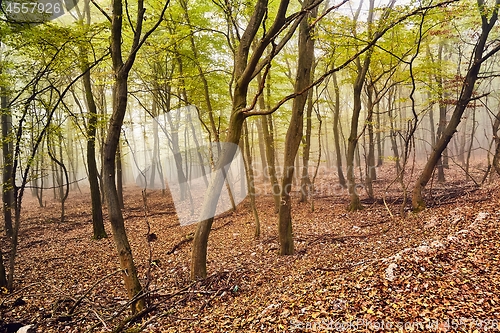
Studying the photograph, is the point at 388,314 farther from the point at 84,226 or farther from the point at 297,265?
the point at 84,226

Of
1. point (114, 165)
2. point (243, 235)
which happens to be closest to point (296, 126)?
point (114, 165)

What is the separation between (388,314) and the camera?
3439mm

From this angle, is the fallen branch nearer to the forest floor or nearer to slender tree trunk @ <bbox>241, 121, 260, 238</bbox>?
the forest floor

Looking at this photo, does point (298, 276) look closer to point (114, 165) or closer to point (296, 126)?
point (296, 126)

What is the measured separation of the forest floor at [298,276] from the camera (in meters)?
3.62

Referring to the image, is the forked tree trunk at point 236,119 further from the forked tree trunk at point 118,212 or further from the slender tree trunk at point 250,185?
the slender tree trunk at point 250,185

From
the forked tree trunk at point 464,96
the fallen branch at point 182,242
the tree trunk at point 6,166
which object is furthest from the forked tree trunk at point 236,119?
the forked tree trunk at point 464,96

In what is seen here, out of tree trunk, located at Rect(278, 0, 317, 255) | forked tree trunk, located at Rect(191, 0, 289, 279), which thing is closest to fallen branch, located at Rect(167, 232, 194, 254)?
forked tree trunk, located at Rect(191, 0, 289, 279)

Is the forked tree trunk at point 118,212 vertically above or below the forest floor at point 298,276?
above

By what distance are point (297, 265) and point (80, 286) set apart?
219 inches

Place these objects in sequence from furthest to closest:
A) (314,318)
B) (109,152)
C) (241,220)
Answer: (241,220), (109,152), (314,318)

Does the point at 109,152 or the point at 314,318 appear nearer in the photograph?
the point at 314,318

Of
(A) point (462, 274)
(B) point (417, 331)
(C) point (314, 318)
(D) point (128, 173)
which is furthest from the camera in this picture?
(D) point (128, 173)

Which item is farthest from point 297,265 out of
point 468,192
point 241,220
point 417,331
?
point 468,192
